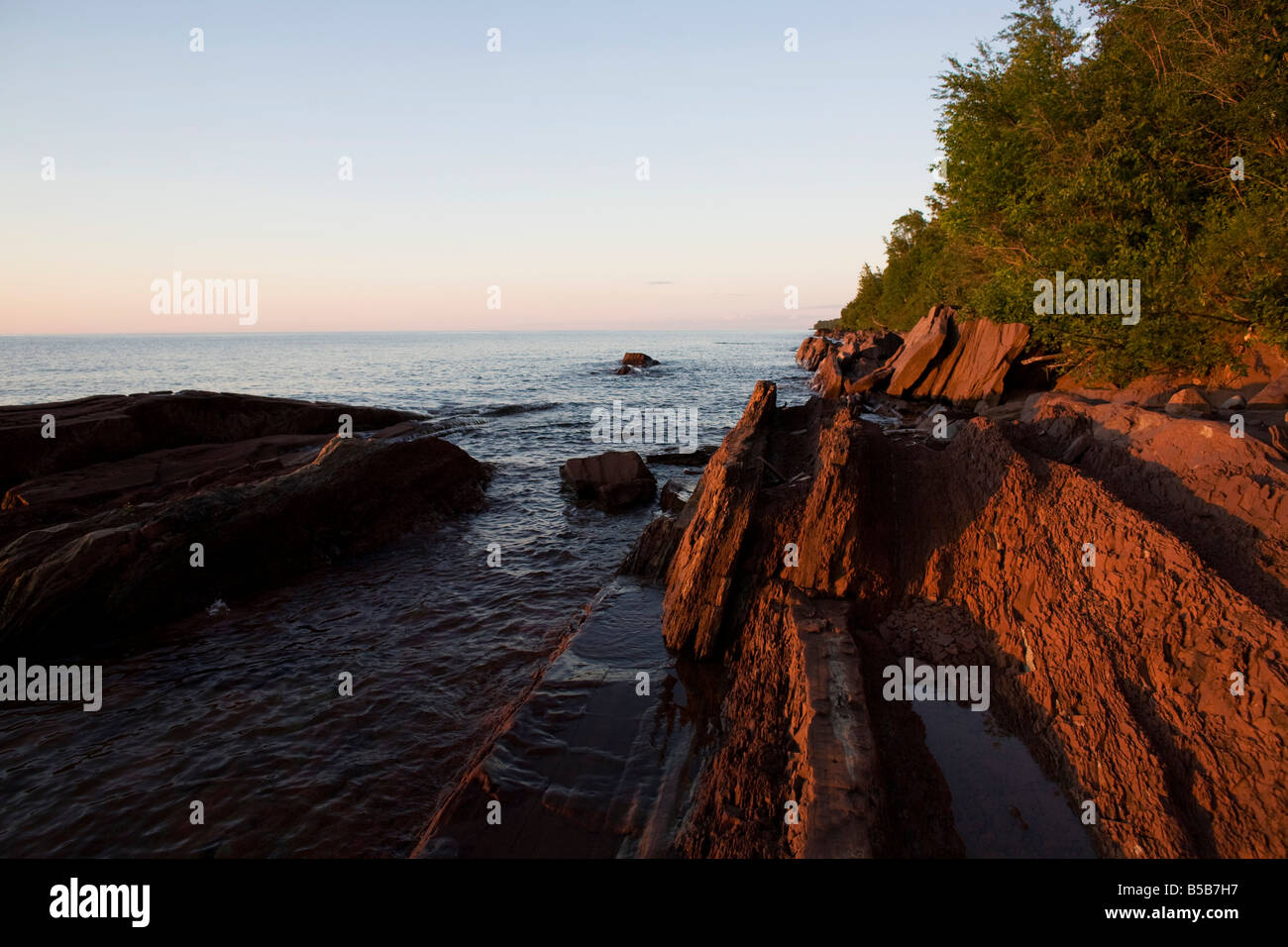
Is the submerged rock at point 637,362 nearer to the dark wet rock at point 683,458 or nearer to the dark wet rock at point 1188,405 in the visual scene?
the dark wet rock at point 683,458

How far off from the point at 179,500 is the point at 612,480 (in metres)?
9.16

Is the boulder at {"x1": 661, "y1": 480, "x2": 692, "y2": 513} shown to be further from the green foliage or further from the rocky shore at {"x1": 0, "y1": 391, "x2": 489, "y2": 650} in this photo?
the green foliage

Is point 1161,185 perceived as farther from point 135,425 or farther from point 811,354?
point 811,354

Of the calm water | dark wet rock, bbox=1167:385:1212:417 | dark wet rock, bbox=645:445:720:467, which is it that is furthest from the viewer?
dark wet rock, bbox=645:445:720:467

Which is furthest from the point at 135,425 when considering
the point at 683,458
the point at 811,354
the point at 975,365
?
the point at 811,354

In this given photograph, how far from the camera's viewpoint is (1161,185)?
52.6 feet

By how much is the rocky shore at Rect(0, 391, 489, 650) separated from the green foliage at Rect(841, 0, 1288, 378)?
19.0 m

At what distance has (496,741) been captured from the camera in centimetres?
595

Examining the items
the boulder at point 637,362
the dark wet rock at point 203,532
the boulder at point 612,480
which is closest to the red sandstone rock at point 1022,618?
the boulder at point 612,480

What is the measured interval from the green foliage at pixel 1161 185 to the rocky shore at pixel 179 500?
1897 cm

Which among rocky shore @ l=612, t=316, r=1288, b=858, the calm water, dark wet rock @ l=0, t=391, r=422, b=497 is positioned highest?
dark wet rock @ l=0, t=391, r=422, b=497

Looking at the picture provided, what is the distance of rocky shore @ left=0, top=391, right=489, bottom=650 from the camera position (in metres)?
8.70

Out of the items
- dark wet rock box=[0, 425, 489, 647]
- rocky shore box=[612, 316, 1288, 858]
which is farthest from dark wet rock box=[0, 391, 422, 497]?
rocky shore box=[612, 316, 1288, 858]

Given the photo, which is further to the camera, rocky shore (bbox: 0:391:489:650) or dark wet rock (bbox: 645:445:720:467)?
dark wet rock (bbox: 645:445:720:467)
